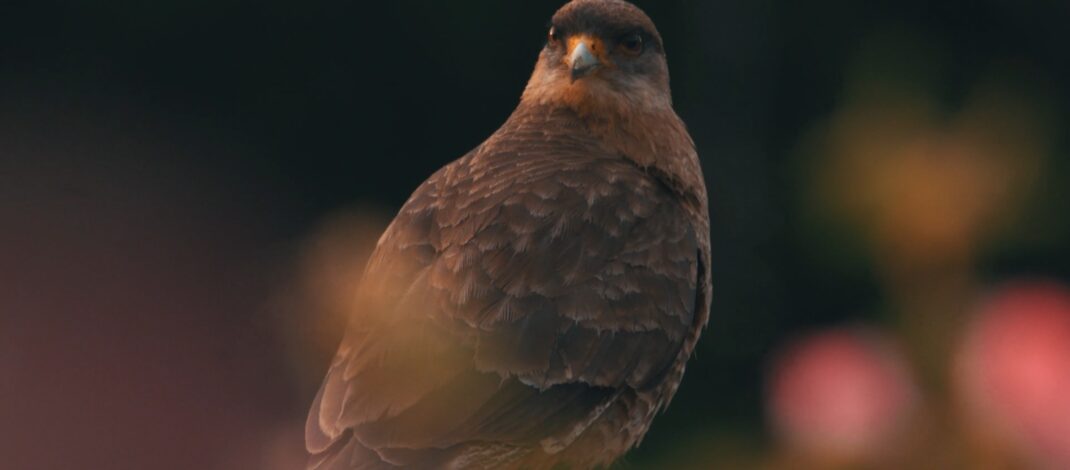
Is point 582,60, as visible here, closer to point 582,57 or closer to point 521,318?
point 582,57

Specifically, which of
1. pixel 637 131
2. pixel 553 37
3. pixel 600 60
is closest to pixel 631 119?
pixel 637 131

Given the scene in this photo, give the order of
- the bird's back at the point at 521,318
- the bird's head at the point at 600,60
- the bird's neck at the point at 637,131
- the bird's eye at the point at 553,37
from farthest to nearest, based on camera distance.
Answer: the bird's eye at the point at 553,37 → the bird's head at the point at 600,60 → the bird's neck at the point at 637,131 → the bird's back at the point at 521,318

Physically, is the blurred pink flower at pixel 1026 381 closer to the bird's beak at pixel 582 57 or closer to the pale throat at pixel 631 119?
the pale throat at pixel 631 119

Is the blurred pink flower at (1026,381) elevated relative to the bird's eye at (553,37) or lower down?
elevated

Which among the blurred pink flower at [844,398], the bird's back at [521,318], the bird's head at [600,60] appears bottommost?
the bird's back at [521,318]

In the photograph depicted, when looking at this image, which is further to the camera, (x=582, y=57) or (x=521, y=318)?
(x=582, y=57)

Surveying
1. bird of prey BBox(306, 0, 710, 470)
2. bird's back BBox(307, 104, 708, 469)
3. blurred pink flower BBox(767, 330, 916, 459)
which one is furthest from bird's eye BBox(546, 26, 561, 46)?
blurred pink flower BBox(767, 330, 916, 459)

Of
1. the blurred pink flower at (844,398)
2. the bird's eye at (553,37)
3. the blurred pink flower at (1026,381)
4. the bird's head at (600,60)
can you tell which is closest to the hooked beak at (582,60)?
the bird's head at (600,60)
